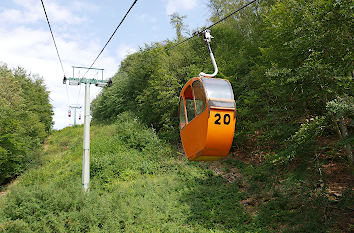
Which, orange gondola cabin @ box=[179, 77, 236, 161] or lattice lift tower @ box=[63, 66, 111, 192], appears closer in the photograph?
orange gondola cabin @ box=[179, 77, 236, 161]

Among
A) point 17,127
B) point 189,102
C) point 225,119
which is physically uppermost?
point 189,102

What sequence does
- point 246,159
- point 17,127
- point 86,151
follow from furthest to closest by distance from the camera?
point 17,127 < point 246,159 < point 86,151

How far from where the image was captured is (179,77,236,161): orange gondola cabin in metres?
5.19

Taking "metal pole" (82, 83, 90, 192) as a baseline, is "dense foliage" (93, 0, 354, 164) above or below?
above

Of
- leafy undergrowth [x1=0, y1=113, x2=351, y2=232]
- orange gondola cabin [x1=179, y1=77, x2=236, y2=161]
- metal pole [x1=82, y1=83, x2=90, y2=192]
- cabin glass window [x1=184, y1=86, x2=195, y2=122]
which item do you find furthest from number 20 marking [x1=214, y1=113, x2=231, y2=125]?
metal pole [x1=82, y1=83, x2=90, y2=192]

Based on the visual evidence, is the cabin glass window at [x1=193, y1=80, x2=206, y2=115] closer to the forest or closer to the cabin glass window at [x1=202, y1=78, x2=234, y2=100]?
the cabin glass window at [x1=202, y1=78, x2=234, y2=100]

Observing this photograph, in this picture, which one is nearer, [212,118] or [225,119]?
[212,118]

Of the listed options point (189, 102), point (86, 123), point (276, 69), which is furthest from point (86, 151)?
point (276, 69)

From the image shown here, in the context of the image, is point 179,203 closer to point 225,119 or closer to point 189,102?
point 189,102

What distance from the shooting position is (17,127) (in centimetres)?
2359

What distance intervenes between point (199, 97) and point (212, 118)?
2.35ft

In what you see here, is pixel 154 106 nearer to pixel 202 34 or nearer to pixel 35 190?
pixel 35 190

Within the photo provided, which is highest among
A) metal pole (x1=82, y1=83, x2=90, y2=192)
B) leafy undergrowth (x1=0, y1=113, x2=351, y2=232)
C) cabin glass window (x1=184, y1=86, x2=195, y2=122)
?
cabin glass window (x1=184, y1=86, x2=195, y2=122)

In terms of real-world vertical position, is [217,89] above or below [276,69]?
below
